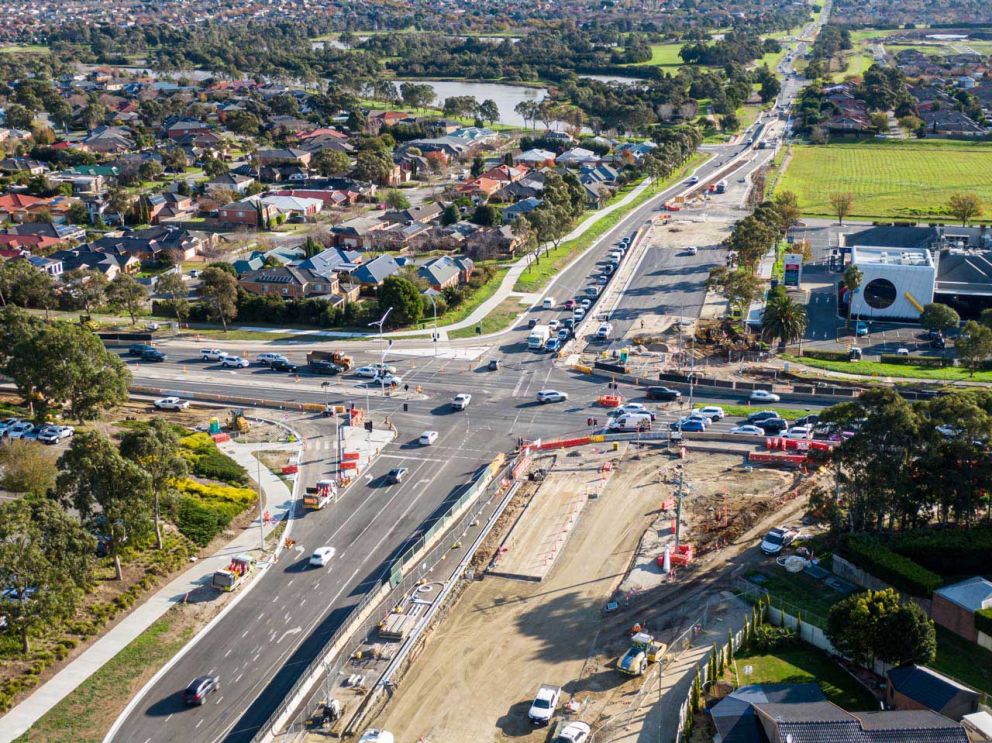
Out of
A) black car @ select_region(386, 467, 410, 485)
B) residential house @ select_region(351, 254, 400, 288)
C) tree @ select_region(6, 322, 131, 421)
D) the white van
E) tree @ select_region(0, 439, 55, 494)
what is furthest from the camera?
residential house @ select_region(351, 254, 400, 288)

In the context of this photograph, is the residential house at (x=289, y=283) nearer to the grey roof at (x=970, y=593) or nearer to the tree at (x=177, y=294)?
the tree at (x=177, y=294)

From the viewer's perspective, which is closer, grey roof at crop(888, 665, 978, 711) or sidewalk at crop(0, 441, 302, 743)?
grey roof at crop(888, 665, 978, 711)

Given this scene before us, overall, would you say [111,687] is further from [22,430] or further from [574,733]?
[22,430]

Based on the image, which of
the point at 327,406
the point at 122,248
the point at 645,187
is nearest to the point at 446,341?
the point at 327,406

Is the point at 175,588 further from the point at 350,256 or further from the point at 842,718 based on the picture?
the point at 350,256

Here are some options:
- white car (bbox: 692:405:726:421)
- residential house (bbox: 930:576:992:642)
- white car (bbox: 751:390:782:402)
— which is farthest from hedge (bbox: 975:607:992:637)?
white car (bbox: 751:390:782:402)

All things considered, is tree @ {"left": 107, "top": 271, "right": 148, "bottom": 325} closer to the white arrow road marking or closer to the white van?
the white van

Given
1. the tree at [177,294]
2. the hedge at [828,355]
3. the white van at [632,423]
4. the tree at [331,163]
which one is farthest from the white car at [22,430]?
the tree at [331,163]
